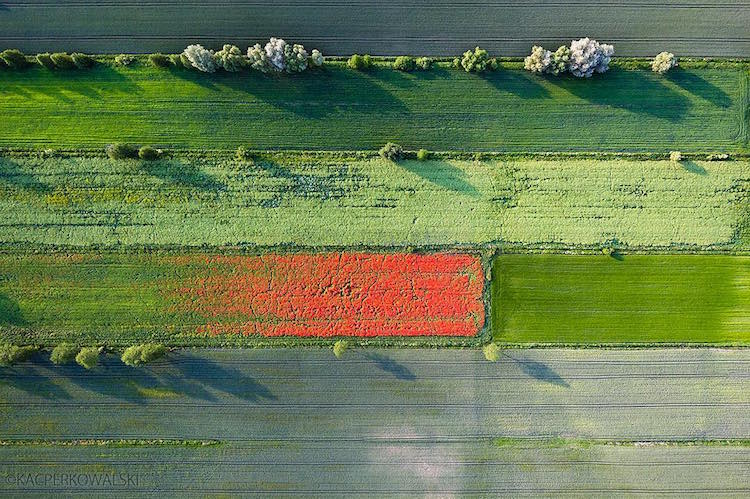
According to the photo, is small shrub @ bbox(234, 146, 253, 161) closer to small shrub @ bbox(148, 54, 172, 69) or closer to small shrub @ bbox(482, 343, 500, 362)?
small shrub @ bbox(148, 54, 172, 69)

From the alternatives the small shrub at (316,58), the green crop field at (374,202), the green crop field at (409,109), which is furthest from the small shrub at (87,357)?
the small shrub at (316,58)

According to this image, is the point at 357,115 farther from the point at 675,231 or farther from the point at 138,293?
the point at 675,231

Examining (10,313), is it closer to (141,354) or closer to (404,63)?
(141,354)

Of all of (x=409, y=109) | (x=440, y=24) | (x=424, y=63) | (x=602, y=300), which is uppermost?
(x=440, y=24)

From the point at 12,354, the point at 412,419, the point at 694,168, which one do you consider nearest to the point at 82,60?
the point at 12,354

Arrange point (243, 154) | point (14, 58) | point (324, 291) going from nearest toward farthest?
point (14, 58), point (243, 154), point (324, 291)

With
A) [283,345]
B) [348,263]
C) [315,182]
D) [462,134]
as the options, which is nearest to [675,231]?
[462,134]
